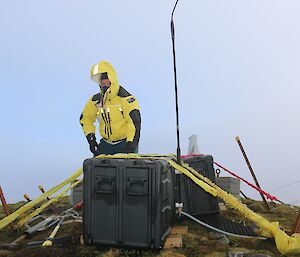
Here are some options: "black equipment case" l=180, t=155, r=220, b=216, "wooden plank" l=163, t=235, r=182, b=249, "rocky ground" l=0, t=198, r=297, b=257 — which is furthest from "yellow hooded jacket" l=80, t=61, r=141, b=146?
"wooden plank" l=163, t=235, r=182, b=249

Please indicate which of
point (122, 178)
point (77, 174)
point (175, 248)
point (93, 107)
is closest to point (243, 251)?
point (175, 248)

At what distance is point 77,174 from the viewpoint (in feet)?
16.1

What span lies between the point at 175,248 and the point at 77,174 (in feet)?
6.59

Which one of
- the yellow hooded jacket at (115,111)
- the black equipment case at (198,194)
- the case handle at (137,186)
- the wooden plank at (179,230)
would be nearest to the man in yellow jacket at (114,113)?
the yellow hooded jacket at (115,111)

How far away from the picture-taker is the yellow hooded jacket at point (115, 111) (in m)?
5.76

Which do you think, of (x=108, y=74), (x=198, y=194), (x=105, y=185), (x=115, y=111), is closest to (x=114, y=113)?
(x=115, y=111)

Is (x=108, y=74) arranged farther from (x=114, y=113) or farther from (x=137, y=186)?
(x=137, y=186)

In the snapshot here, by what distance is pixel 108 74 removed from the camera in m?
5.97

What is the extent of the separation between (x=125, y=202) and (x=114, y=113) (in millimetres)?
2570

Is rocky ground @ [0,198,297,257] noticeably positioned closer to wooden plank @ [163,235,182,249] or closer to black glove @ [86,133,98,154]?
wooden plank @ [163,235,182,249]

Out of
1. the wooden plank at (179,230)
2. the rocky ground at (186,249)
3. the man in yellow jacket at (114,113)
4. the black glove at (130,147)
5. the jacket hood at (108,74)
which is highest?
the jacket hood at (108,74)

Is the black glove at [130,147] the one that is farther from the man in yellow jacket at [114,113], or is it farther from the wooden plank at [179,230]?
the wooden plank at [179,230]

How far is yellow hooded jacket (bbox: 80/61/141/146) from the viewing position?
5.76 metres

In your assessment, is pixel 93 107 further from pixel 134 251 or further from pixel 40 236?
pixel 134 251
